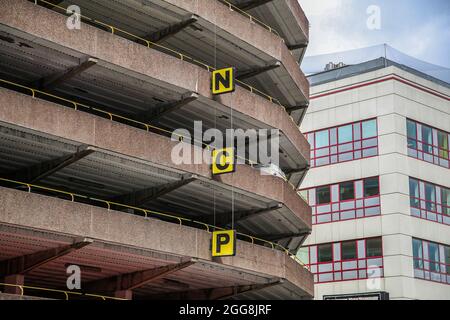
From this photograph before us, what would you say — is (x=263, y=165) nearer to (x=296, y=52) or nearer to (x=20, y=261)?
(x=296, y=52)

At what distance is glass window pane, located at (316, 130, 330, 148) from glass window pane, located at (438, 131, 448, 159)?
7538mm

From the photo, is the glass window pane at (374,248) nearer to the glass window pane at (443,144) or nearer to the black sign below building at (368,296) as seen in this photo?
the black sign below building at (368,296)

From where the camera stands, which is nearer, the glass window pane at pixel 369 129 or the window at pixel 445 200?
the glass window pane at pixel 369 129

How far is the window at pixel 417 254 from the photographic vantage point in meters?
53.6

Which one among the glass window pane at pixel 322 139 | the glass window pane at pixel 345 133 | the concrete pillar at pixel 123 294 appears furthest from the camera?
the glass window pane at pixel 322 139

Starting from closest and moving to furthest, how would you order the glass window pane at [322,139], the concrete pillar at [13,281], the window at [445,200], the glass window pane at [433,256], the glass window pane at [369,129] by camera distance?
1. the concrete pillar at [13,281]
2. the glass window pane at [433,256]
3. the glass window pane at [369,129]
4. the window at [445,200]
5. the glass window pane at [322,139]

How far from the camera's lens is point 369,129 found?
56469mm

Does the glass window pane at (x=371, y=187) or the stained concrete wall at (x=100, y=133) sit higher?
the glass window pane at (x=371, y=187)

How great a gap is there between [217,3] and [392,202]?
21.5 m

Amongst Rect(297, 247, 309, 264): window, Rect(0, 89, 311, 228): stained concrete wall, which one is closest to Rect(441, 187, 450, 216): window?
Rect(297, 247, 309, 264): window

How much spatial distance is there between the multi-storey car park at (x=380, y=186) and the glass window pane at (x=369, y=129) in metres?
0.07

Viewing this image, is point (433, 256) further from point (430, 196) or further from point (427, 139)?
point (427, 139)

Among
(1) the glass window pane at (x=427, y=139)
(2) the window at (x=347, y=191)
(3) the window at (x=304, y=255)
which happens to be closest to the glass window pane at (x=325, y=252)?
(3) the window at (x=304, y=255)
